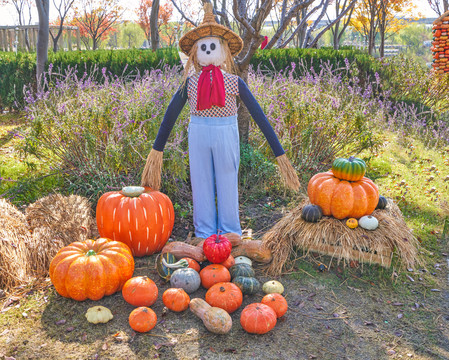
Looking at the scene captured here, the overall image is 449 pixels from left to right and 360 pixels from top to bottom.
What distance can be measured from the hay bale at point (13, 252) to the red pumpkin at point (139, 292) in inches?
34.2

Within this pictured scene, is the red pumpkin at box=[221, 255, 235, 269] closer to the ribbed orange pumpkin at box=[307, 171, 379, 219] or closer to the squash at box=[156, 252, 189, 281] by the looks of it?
the squash at box=[156, 252, 189, 281]

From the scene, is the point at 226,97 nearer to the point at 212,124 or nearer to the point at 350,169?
the point at 212,124

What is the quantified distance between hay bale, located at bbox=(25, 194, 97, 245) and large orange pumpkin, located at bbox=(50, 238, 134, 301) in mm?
506

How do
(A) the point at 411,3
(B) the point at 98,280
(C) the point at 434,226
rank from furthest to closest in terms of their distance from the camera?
(A) the point at 411,3 → (C) the point at 434,226 → (B) the point at 98,280

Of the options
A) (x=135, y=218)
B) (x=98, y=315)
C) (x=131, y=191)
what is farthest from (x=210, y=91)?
(x=98, y=315)

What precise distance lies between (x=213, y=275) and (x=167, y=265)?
0.36m

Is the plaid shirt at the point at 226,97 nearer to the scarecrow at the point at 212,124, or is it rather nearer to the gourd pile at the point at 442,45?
the scarecrow at the point at 212,124

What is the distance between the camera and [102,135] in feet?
15.2

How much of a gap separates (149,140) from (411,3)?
1991 cm

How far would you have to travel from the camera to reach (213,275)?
3.05m

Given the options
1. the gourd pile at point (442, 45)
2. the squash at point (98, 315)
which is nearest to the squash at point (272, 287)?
the squash at point (98, 315)

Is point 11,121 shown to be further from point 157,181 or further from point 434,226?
point 434,226

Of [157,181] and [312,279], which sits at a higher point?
[157,181]

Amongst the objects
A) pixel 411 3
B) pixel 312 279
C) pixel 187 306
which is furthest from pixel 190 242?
pixel 411 3
